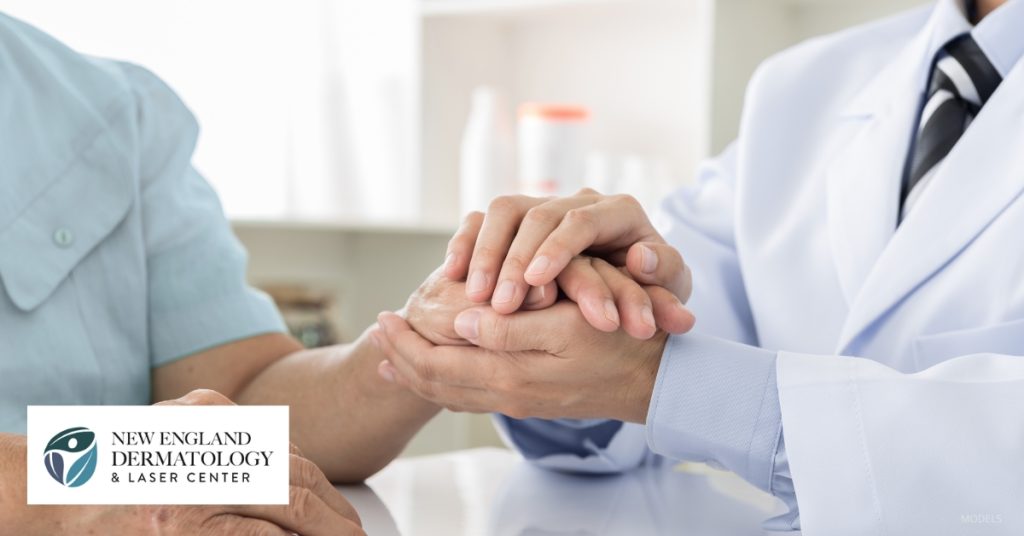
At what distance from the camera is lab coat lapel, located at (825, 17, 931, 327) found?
120 cm

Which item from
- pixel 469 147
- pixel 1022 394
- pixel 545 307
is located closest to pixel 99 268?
pixel 545 307

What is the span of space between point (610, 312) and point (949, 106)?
0.55 meters

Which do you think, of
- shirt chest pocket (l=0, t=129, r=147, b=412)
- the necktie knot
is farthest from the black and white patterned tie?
shirt chest pocket (l=0, t=129, r=147, b=412)

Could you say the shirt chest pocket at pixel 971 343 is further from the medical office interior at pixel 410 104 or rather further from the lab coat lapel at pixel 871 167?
the medical office interior at pixel 410 104

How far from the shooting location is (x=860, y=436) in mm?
800

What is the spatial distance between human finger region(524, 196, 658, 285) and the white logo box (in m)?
0.32

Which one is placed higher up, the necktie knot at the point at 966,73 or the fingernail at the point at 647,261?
the necktie knot at the point at 966,73

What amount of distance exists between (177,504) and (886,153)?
2.95ft

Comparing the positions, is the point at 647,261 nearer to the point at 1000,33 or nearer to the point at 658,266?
the point at 658,266

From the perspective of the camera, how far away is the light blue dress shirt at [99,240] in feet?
3.38

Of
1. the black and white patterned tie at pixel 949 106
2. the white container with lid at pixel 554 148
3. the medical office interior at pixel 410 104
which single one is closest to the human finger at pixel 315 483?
the black and white patterned tie at pixel 949 106

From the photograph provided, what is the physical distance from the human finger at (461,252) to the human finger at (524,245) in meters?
0.05

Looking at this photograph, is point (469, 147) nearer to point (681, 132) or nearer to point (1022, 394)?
point (681, 132)

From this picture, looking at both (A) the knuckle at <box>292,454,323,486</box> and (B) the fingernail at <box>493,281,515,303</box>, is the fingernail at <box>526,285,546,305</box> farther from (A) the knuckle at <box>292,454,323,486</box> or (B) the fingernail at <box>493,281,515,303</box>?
(A) the knuckle at <box>292,454,323,486</box>
